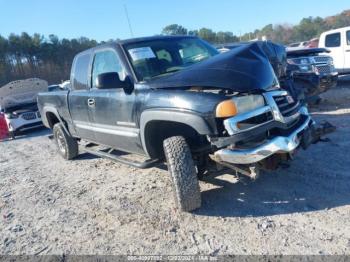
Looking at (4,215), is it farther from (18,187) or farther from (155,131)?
(155,131)

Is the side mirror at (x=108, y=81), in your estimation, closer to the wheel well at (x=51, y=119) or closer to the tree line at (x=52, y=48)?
the wheel well at (x=51, y=119)

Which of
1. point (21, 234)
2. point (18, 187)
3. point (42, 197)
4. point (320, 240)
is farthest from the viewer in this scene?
point (18, 187)

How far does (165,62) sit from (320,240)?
258 centimetres

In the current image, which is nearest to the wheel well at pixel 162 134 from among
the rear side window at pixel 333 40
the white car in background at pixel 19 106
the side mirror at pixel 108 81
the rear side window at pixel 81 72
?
the side mirror at pixel 108 81

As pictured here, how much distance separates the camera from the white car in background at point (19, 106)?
10.5 metres

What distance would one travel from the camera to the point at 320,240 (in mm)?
2977

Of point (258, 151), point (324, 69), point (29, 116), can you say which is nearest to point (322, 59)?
point (324, 69)

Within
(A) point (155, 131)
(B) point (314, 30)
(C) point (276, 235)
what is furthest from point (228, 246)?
(B) point (314, 30)

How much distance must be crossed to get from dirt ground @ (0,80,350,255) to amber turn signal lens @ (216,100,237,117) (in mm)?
1090

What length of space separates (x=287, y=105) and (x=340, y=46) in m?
Result: 11.2

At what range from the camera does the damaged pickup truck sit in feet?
10.7

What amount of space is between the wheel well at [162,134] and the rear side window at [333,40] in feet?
37.8

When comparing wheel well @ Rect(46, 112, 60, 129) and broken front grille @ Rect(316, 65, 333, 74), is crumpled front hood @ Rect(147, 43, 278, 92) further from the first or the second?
broken front grille @ Rect(316, 65, 333, 74)

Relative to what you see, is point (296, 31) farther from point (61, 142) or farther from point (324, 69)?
point (61, 142)
